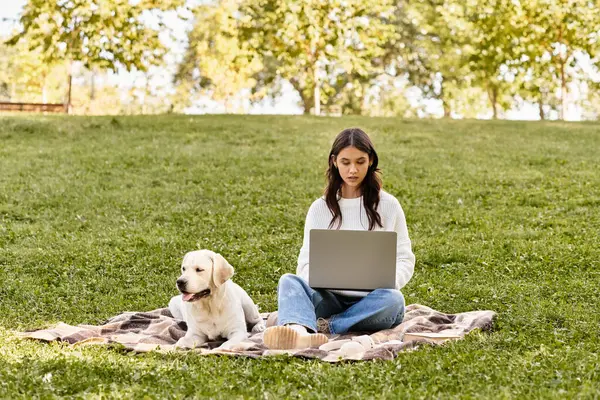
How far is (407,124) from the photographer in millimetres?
22844

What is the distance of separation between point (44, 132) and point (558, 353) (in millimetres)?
16999

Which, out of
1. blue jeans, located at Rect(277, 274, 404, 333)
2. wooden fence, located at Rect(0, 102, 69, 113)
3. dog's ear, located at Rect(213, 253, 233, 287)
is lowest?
blue jeans, located at Rect(277, 274, 404, 333)

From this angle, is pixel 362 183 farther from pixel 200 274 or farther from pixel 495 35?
pixel 495 35

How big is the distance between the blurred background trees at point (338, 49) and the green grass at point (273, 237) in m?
2.97

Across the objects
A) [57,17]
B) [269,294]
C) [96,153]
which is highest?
[57,17]

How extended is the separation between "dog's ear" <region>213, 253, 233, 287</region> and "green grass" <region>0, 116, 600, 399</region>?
68 cm

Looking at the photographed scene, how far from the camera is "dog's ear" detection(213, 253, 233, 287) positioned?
6328mm

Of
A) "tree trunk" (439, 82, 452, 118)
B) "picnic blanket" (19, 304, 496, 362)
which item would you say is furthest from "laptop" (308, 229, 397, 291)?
"tree trunk" (439, 82, 452, 118)

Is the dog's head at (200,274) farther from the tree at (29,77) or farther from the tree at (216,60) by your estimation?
the tree at (216,60)

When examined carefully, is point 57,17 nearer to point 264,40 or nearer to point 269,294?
point 264,40

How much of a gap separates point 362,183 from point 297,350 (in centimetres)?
175

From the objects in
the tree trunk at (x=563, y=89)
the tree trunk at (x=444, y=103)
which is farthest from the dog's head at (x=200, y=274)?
the tree trunk at (x=444, y=103)

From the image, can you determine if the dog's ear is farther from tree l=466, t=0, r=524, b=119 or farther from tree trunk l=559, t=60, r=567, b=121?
tree trunk l=559, t=60, r=567, b=121

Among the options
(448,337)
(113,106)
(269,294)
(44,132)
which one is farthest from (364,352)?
(113,106)
